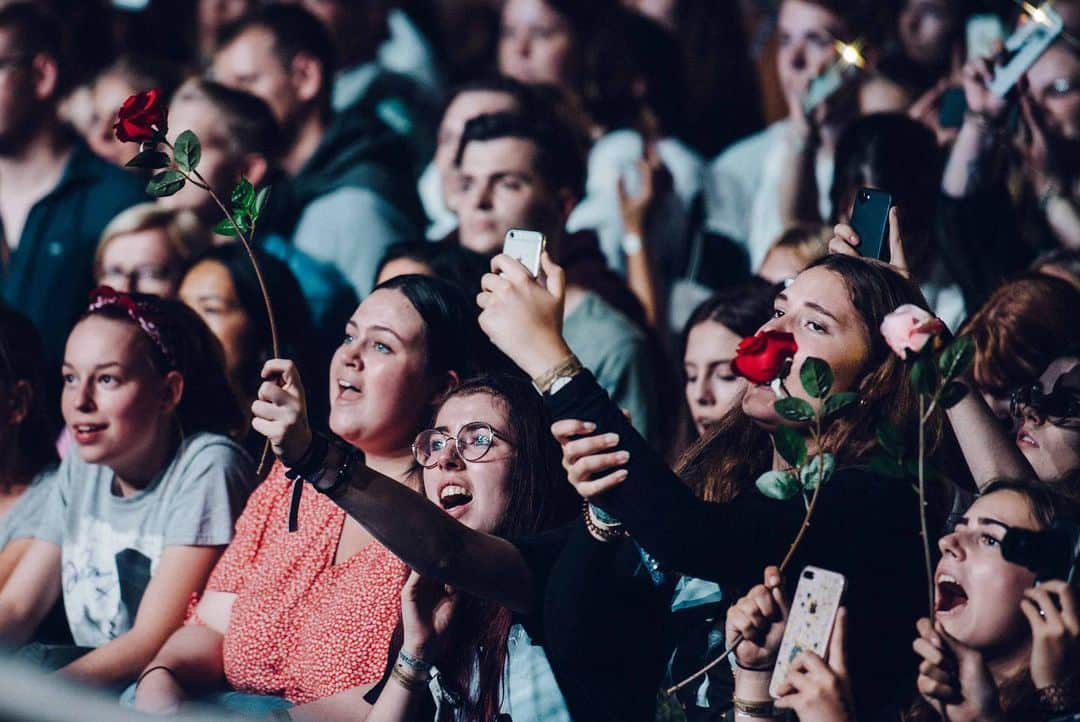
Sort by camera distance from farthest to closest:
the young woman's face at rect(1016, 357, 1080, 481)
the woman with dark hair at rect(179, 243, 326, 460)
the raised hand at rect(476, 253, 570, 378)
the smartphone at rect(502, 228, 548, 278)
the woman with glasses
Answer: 1. the woman with dark hair at rect(179, 243, 326, 460)
2. the woman with glasses
3. the young woman's face at rect(1016, 357, 1080, 481)
4. the smartphone at rect(502, 228, 548, 278)
5. the raised hand at rect(476, 253, 570, 378)

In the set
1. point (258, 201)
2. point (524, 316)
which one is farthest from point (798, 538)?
point (258, 201)

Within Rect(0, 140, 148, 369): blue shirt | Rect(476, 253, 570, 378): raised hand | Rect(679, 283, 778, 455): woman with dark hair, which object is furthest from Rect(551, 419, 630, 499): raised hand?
Rect(0, 140, 148, 369): blue shirt

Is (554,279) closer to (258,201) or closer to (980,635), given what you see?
(258,201)

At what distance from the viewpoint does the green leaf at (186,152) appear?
268cm

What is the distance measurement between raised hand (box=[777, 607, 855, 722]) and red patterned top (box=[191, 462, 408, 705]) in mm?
903

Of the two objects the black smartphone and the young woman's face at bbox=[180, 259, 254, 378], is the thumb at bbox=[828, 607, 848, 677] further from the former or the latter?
the young woman's face at bbox=[180, 259, 254, 378]

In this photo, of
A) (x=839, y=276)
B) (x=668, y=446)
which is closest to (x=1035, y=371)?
(x=839, y=276)

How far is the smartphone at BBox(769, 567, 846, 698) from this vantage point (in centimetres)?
237

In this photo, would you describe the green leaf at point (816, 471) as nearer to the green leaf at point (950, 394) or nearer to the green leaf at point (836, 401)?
the green leaf at point (836, 401)

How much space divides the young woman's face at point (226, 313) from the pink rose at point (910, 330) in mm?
2110

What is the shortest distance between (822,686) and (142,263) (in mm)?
2727

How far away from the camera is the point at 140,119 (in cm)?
269

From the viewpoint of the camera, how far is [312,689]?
3074 millimetres

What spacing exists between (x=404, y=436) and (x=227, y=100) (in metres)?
1.94
